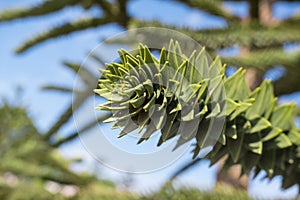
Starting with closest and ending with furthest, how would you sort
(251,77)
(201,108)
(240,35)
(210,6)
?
(201,108) → (240,35) → (210,6) → (251,77)

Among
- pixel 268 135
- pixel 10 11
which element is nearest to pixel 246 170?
pixel 268 135

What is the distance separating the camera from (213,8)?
1.47m

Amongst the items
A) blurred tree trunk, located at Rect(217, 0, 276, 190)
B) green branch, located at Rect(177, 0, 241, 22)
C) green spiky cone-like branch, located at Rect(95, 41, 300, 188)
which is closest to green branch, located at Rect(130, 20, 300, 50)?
blurred tree trunk, located at Rect(217, 0, 276, 190)

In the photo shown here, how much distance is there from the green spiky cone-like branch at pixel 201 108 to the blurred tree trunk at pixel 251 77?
694mm

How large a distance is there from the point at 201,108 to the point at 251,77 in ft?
3.77

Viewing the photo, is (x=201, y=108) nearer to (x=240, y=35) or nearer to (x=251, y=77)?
(x=240, y=35)

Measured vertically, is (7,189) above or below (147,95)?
below

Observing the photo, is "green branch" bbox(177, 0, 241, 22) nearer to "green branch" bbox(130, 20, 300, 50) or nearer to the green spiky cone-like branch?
"green branch" bbox(130, 20, 300, 50)

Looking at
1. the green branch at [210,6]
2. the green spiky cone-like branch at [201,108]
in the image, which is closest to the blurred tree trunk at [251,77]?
the green branch at [210,6]

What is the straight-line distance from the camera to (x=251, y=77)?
1.54 metres

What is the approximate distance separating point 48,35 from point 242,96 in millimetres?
1051

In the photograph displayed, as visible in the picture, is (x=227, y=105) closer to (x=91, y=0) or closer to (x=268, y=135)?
(x=268, y=135)

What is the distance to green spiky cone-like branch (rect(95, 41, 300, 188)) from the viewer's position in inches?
15.3

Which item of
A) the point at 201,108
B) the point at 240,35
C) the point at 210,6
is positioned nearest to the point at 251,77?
the point at 210,6
